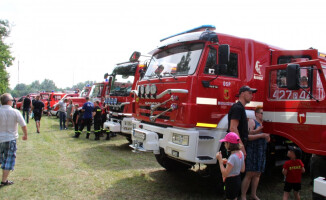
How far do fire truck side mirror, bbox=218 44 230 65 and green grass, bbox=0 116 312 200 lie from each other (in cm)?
246

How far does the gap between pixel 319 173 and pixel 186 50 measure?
297 centimetres

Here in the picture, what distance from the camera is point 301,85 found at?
4238mm

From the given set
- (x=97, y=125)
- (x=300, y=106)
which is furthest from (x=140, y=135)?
(x=97, y=125)

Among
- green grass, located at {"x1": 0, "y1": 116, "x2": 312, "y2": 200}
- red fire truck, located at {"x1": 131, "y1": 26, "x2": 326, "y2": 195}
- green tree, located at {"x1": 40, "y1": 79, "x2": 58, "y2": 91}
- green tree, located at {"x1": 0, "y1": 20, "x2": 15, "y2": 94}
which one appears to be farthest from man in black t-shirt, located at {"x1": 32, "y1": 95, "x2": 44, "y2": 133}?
green tree, located at {"x1": 40, "y1": 79, "x2": 58, "y2": 91}

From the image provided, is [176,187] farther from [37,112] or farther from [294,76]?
[37,112]

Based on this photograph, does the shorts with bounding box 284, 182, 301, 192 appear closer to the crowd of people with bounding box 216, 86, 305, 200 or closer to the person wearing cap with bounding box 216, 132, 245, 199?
the crowd of people with bounding box 216, 86, 305, 200

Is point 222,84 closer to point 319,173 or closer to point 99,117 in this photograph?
point 319,173

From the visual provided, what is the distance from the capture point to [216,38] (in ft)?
14.8

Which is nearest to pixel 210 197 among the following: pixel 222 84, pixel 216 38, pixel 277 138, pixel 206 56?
pixel 277 138

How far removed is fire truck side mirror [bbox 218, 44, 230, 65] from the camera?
4.22 m

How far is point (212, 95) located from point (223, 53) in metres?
0.74

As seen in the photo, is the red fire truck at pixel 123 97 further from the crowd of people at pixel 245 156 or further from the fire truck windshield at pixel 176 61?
the crowd of people at pixel 245 156

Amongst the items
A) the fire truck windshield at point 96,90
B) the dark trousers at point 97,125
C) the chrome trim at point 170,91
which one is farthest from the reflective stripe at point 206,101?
the fire truck windshield at point 96,90

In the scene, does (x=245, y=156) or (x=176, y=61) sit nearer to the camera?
(x=245, y=156)
